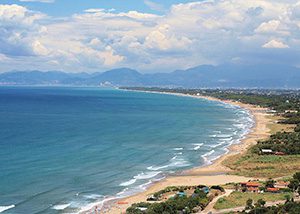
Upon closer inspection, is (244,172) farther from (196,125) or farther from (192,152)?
(196,125)

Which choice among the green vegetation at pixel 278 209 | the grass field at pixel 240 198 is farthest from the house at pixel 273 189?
the green vegetation at pixel 278 209

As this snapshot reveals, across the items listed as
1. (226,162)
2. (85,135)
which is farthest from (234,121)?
(226,162)

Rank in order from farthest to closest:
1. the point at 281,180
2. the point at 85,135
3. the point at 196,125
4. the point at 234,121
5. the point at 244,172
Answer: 1. the point at 234,121
2. the point at 196,125
3. the point at 85,135
4. the point at 244,172
5. the point at 281,180

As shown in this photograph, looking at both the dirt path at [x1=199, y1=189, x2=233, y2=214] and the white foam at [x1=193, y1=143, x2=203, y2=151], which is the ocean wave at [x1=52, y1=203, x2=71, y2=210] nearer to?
the dirt path at [x1=199, y1=189, x2=233, y2=214]

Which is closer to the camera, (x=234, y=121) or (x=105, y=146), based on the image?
(x=105, y=146)

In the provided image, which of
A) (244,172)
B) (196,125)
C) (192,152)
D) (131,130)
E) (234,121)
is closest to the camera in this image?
(244,172)

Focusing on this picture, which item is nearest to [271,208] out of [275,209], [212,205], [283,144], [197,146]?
[275,209]
